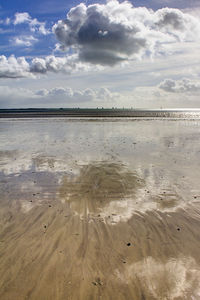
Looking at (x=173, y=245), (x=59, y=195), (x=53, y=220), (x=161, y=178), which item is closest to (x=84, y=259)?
(x=53, y=220)

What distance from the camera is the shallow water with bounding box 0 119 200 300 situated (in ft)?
15.1

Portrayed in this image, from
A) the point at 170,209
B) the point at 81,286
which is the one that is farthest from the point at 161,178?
the point at 81,286

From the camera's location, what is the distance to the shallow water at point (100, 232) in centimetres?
461

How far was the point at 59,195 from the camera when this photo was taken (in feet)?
29.9

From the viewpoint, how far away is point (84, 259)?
538 cm

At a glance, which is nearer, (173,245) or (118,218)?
(173,245)

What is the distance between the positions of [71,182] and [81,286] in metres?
6.31

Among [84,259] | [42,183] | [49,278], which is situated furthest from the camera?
[42,183]

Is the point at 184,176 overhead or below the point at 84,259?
overhead

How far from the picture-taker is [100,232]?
646 centimetres

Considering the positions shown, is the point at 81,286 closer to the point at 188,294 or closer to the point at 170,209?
the point at 188,294

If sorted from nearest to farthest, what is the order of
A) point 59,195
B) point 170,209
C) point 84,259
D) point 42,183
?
point 84,259 → point 170,209 → point 59,195 → point 42,183

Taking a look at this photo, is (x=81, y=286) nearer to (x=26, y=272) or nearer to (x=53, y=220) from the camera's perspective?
(x=26, y=272)

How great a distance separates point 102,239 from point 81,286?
1669 millimetres
